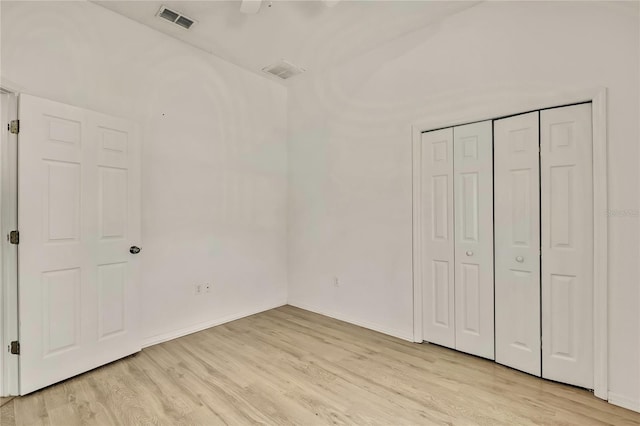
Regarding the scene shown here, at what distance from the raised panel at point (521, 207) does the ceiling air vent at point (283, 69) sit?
111 inches

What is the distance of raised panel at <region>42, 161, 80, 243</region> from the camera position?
7.86 ft

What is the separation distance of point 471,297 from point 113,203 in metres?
3.34

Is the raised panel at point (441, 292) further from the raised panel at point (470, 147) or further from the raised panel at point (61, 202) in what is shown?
the raised panel at point (61, 202)

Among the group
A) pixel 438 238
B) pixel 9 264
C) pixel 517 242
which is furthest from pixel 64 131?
pixel 517 242

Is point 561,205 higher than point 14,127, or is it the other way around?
point 14,127

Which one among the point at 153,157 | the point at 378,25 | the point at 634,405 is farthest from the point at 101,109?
the point at 634,405

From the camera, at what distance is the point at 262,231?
4.25 metres

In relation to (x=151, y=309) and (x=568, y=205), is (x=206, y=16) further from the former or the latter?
(x=568, y=205)

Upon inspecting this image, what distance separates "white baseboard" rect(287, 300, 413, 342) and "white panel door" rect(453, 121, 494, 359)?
0.55 metres

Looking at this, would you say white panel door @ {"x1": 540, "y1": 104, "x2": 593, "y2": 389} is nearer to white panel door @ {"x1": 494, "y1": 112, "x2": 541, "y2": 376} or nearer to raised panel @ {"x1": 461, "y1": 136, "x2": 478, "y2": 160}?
white panel door @ {"x1": 494, "y1": 112, "x2": 541, "y2": 376}

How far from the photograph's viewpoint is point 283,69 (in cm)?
403

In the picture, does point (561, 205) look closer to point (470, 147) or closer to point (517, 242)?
point (517, 242)

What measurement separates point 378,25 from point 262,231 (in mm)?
2776

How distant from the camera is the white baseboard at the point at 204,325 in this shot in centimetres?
313
